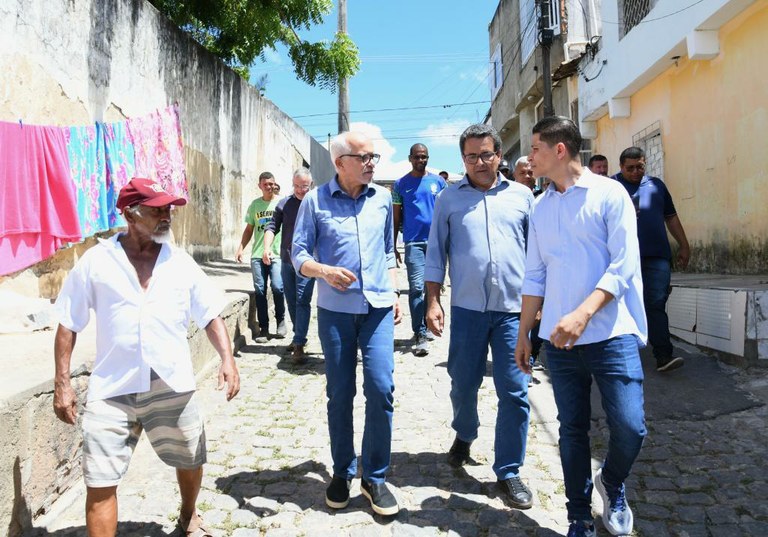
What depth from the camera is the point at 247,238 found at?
7.44 m

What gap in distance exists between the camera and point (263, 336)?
7766 millimetres

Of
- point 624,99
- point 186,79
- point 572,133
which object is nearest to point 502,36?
point 624,99

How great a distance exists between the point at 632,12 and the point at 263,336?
891cm

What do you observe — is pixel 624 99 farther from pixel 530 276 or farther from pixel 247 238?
pixel 530 276

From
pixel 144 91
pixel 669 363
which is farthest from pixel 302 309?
pixel 144 91

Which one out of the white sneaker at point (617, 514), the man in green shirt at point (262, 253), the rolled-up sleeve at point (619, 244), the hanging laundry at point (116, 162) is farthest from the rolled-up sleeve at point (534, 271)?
the hanging laundry at point (116, 162)

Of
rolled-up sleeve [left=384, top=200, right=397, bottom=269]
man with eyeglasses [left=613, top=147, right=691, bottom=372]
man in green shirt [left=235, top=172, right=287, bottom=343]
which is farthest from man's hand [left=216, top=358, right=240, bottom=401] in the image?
man in green shirt [left=235, top=172, right=287, bottom=343]

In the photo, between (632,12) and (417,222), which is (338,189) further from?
(632,12)

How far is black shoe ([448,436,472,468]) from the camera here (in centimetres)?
389

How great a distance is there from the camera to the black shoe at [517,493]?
10.9 ft

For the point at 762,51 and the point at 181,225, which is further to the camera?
the point at 181,225

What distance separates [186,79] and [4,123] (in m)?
4.96

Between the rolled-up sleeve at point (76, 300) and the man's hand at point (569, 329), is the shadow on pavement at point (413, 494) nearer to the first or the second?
the man's hand at point (569, 329)

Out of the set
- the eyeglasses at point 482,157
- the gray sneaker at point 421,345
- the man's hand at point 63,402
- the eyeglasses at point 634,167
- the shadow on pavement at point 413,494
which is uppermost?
the eyeglasses at point 634,167
